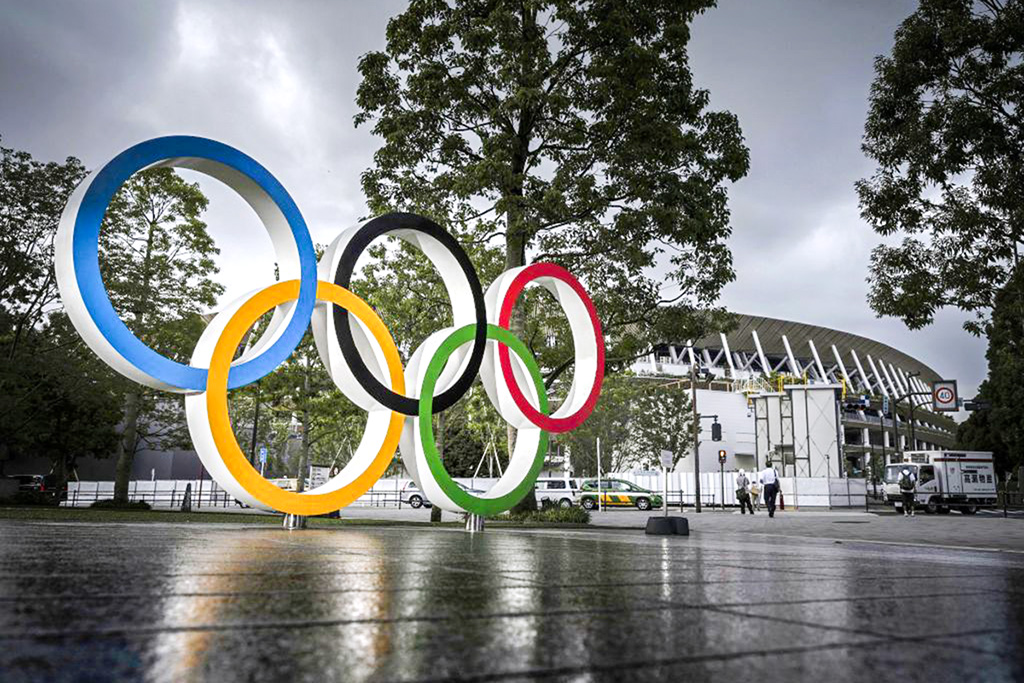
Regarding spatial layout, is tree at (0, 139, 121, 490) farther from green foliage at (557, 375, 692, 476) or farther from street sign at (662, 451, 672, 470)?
green foliage at (557, 375, 692, 476)

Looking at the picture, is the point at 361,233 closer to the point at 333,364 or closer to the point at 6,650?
Result: the point at 333,364

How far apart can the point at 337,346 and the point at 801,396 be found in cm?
3913

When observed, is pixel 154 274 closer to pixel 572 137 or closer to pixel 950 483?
pixel 572 137

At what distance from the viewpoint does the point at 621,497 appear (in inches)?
1561

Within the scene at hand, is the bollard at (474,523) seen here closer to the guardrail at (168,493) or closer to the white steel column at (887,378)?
the guardrail at (168,493)

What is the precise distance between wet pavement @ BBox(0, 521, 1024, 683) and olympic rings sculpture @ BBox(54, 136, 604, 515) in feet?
15.5

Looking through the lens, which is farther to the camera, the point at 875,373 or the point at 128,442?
the point at 875,373

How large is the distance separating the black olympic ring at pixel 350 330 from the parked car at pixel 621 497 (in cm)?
2823

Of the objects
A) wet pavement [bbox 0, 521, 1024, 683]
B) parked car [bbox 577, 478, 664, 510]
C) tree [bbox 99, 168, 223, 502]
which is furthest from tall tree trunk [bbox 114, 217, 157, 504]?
parked car [bbox 577, 478, 664, 510]

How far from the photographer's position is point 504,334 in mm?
12914

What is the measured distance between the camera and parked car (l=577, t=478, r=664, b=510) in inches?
1553

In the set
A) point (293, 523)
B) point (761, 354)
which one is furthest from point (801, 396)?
point (761, 354)

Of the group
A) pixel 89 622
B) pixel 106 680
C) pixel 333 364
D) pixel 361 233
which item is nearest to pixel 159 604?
pixel 89 622

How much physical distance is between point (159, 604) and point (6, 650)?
93 centimetres
